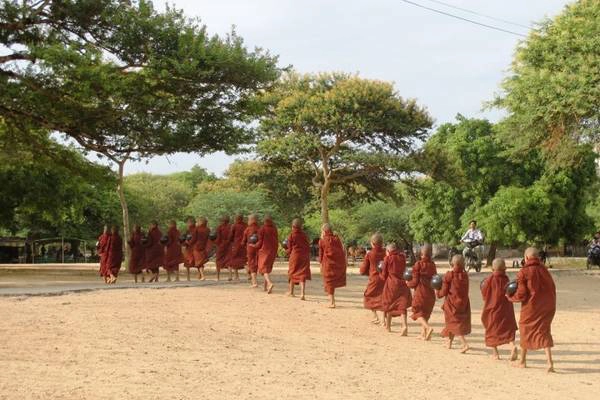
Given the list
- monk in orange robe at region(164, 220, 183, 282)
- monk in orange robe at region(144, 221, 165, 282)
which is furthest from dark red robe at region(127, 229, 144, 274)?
monk in orange robe at region(164, 220, 183, 282)

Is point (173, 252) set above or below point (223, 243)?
below

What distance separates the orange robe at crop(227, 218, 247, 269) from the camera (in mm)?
20000

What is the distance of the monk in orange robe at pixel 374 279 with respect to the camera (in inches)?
553

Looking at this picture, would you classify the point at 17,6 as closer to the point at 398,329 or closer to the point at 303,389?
the point at 398,329

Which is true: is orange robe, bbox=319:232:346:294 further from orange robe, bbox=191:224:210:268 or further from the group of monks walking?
orange robe, bbox=191:224:210:268

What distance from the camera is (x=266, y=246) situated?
17.8 m

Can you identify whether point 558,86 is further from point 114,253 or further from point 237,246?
point 114,253

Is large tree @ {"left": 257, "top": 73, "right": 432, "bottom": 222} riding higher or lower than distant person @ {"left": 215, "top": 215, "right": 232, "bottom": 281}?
higher

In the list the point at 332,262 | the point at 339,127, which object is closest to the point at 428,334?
the point at 332,262

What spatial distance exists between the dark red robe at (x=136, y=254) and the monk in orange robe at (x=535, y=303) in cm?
1245

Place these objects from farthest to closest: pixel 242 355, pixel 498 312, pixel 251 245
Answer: pixel 251 245, pixel 498 312, pixel 242 355

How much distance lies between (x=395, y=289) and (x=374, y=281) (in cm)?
88

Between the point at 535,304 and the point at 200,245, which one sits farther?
the point at 200,245

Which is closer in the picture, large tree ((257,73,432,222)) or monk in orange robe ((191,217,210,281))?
monk in orange robe ((191,217,210,281))
